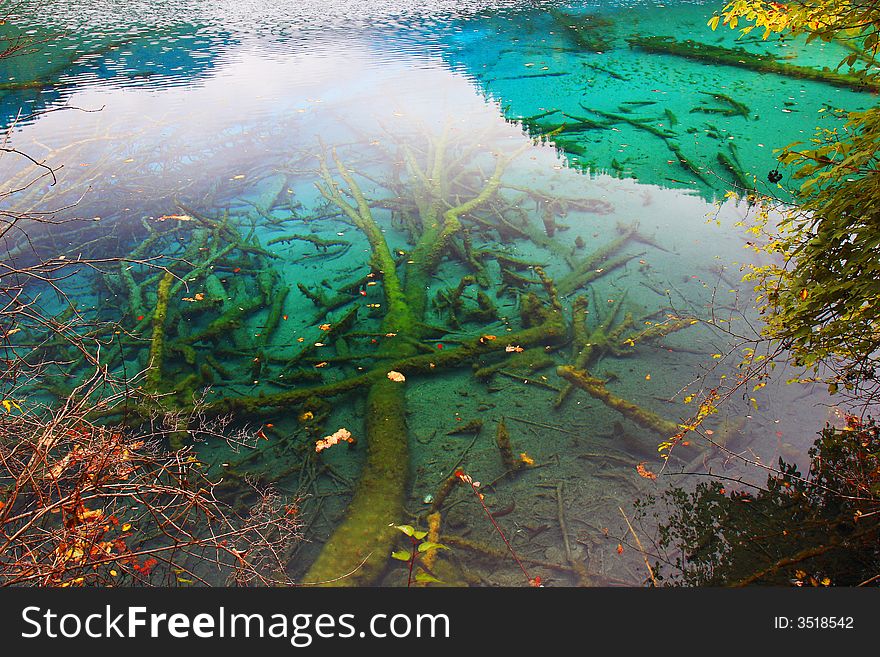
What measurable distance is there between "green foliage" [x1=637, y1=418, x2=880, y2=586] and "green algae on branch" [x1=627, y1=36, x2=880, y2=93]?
34.4 feet

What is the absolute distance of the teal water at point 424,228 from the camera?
430 cm

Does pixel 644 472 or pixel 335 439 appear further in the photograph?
pixel 335 439

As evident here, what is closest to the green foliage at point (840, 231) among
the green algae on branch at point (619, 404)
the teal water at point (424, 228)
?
the green algae on branch at point (619, 404)

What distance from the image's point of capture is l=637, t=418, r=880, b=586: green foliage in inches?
127

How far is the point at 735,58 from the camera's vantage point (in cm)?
1397

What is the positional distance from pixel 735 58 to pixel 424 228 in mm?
11050

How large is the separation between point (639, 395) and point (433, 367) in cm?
178

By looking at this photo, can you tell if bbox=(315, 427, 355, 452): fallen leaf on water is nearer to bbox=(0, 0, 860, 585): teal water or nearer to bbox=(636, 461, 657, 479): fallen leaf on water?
bbox=(0, 0, 860, 585): teal water

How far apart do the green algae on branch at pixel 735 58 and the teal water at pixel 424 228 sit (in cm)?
41

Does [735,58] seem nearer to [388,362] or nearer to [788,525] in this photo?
[388,362]

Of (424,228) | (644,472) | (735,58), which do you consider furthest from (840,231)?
(735,58)

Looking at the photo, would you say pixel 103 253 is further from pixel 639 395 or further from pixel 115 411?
pixel 639 395

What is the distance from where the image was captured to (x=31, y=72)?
1389 centimetres

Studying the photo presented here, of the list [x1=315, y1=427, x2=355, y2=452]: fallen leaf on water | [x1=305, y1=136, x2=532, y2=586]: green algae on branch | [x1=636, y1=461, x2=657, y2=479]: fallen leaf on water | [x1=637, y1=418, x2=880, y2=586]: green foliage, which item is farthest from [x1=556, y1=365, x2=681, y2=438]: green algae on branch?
[x1=315, y1=427, x2=355, y2=452]: fallen leaf on water
